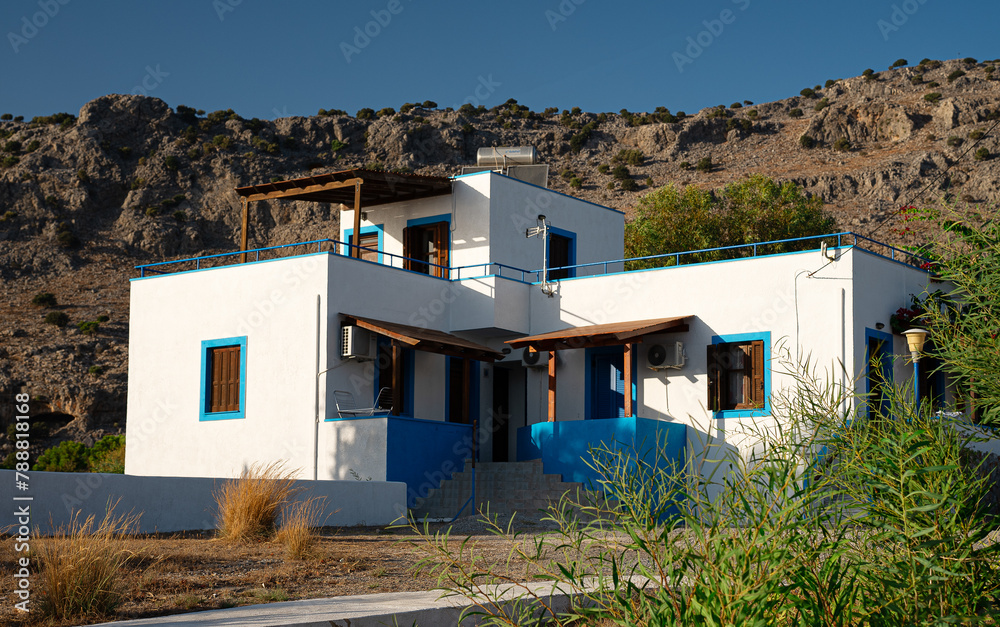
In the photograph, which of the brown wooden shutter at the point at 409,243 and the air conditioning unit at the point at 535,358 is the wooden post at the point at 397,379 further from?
the brown wooden shutter at the point at 409,243

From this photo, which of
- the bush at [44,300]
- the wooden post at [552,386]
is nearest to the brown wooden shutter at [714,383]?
the wooden post at [552,386]

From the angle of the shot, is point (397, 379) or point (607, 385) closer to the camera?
point (397, 379)

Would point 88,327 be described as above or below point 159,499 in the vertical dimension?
above

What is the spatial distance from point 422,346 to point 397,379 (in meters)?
1.03

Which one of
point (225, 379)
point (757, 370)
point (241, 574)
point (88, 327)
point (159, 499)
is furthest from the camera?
point (88, 327)

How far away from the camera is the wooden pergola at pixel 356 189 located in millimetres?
19344

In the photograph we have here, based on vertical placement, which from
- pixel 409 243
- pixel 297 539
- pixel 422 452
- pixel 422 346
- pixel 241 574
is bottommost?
pixel 241 574

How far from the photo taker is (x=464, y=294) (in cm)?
1945

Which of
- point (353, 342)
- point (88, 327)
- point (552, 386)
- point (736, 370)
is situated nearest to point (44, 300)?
point (88, 327)

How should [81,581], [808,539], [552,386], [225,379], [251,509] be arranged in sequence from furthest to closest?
[225,379]
[552,386]
[251,509]
[81,581]
[808,539]

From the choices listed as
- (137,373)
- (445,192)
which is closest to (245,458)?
(137,373)

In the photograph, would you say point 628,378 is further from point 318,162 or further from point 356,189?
point 318,162

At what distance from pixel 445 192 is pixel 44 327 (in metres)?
32.6

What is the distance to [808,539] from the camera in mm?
4691
